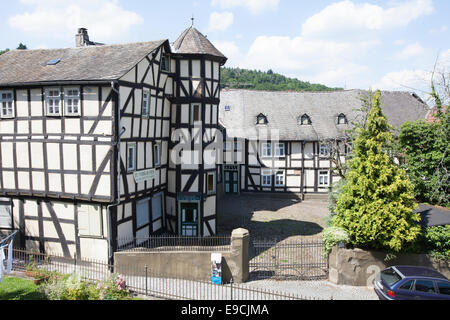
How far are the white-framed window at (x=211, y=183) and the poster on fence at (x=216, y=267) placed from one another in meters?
6.30

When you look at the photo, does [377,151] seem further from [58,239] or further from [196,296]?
[58,239]

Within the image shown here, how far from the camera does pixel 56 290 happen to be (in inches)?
490

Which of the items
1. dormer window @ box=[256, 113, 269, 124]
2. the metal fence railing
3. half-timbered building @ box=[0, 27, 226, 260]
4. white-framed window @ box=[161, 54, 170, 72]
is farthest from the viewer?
dormer window @ box=[256, 113, 269, 124]

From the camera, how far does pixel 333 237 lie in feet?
50.6

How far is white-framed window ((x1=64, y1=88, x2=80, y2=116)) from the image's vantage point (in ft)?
53.3

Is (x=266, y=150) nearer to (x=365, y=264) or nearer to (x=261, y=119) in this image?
(x=261, y=119)

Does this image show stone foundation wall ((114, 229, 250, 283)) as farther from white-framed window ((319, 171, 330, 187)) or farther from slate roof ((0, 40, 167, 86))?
white-framed window ((319, 171, 330, 187))

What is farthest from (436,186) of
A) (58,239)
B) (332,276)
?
(58,239)

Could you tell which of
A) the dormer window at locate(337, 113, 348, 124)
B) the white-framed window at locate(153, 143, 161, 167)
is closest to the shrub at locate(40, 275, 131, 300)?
the white-framed window at locate(153, 143, 161, 167)

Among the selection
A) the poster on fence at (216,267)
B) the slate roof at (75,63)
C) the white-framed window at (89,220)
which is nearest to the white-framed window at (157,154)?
the white-framed window at (89,220)

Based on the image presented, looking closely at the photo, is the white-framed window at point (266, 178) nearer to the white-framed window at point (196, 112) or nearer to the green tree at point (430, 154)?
the white-framed window at point (196, 112)

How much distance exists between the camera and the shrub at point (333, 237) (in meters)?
15.4

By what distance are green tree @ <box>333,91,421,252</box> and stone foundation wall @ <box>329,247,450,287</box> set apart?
0.51 metres

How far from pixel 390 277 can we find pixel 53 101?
1612cm
